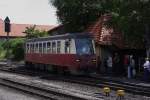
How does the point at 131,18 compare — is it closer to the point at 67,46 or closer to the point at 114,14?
the point at 114,14

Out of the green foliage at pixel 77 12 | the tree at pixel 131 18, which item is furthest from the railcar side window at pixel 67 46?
the green foliage at pixel 77 12

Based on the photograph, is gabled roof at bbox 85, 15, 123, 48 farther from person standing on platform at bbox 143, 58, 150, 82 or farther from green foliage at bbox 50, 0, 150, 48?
person standing on platform at bbox 143, 58, 150, 82

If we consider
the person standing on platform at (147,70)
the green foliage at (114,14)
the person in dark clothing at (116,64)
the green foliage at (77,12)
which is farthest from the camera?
the green foliage at (77,12)

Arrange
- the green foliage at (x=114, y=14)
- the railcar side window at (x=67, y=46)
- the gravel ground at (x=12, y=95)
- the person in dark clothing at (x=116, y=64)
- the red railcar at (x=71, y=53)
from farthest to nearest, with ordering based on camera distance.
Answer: the person in dark clothing at (x=116, y=64)
the green foliage at (x=114, y=14)
the railcar side window at (x=67, y=46)
the red railcar at (x=71, y=53)
the gravel ground at (x=12, y=95)

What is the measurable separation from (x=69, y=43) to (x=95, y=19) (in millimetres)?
17887

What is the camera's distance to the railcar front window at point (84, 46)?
32219 mm

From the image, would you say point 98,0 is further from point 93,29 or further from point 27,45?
point 27,45

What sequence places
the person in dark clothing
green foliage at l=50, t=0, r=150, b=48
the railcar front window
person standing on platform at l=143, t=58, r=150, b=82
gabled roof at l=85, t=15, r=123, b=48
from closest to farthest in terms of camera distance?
1. person standing on platform at l=143, t=58, r=150, b=82
2. the railcar front window
3. green foliage at l=50, t=0, r=150, b=48
4. the person in dark clothing
5. gabled roof at l=85, t=15, r=123, b=48

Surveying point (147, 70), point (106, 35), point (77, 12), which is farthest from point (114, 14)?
point (77, 12)

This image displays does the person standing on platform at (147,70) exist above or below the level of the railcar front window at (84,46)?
below

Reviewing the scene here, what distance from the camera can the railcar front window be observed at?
106 feet

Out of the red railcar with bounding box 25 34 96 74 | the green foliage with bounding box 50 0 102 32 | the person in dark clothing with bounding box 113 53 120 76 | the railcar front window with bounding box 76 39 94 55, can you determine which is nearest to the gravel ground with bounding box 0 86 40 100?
the red railcar with bounding box 25 34 96 74

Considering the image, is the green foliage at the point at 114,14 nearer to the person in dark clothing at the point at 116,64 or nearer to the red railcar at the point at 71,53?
the person in dark clothing at the point at 116,64

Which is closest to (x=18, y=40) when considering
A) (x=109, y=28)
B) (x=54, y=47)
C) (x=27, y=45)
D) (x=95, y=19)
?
(x=95, y=19)
